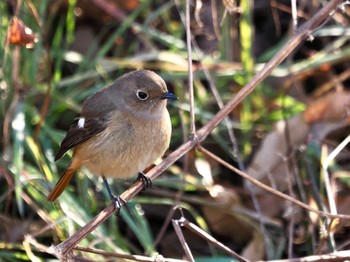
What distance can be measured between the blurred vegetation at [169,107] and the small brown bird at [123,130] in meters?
0.30

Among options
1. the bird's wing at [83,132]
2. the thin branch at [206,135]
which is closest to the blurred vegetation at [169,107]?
the bird's wing at [83,132]

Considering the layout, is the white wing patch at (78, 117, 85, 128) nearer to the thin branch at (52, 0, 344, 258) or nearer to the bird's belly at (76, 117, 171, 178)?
the bird's belly at (76, 117, 171, 178)

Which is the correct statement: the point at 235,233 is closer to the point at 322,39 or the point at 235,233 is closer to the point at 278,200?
the point at 278,200

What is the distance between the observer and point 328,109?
505cm

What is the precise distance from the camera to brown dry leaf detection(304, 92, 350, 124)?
5.01 m

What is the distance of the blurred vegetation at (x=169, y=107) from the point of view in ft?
14.5

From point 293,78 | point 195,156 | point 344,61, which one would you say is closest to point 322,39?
point 344,61

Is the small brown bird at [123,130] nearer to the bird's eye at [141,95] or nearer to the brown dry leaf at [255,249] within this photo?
the bird's eye at [141,95]

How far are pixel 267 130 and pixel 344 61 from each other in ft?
2.66

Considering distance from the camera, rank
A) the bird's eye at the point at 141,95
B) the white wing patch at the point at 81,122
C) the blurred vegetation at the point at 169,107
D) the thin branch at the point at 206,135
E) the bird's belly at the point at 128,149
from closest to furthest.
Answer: the thin branch at the point at 206,135, the bird's belly at the point at 128,149, the bird's eye at the point at 141,95, the white wing patch at the point at 81,122, the blurred vegetation at the point at 169,107

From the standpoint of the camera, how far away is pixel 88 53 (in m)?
5.42

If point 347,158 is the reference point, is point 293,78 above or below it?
above

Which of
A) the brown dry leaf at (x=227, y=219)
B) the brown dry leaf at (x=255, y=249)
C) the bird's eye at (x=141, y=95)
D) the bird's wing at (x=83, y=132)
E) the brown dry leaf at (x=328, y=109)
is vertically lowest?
the brown dry leaf at (x=255, y=249)

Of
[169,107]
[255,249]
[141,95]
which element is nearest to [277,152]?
[255,249]
